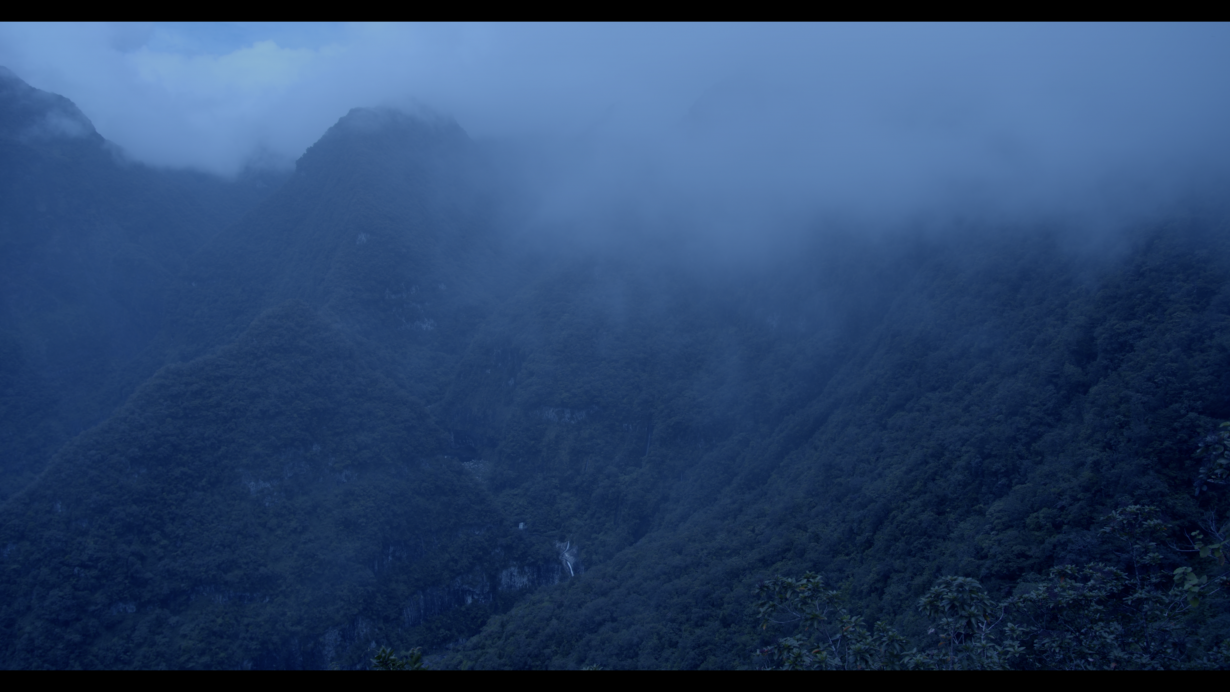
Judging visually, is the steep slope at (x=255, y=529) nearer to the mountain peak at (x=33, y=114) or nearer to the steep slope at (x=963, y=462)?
the steep slope at (x=963, y=462)

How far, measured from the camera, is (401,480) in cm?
6116

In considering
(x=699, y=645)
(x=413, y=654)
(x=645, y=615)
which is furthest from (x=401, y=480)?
(x=413, y=654)

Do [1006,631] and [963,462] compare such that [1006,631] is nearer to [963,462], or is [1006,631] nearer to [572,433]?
[963,462]

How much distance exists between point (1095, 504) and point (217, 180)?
478 feet

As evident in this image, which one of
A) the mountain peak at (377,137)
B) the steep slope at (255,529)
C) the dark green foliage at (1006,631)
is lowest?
the steep slope at (255,529)

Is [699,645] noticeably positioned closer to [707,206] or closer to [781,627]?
[781,627]

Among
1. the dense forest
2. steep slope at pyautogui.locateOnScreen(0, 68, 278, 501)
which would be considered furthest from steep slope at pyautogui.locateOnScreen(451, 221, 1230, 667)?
steep slope at pyautogui.locateOnScreen(0, 68, 278, 501)

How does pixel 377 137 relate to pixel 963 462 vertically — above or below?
above

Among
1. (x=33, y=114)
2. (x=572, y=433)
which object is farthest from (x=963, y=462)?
(x=33, y=114)

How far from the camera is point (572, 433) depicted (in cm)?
7506

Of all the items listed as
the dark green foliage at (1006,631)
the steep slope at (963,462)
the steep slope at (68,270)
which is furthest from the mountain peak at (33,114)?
the dark green foliage at (1006,631)

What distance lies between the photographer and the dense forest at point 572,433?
2967 centimetres

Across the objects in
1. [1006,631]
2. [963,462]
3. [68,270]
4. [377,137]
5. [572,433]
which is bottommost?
[572,433]

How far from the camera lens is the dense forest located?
2967 centimetres
